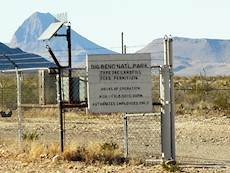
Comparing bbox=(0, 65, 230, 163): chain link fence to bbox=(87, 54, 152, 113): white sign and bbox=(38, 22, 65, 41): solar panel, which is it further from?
bbox=(38, 22, 65, 41): solar panel

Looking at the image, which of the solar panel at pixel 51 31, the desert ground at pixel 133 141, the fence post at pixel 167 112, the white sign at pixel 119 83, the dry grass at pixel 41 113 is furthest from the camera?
the dry grass at pixel 41 113

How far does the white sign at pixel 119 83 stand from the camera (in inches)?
482

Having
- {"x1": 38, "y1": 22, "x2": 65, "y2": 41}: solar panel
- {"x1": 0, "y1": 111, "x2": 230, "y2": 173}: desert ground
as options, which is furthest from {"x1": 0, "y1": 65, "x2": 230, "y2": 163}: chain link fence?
{"x1": 38, "y1": 22, "x2": 65, "y2": 41}: solar panel

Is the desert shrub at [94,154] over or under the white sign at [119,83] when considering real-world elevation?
under

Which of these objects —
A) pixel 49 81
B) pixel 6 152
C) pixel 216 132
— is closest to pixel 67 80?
pixel 49 81

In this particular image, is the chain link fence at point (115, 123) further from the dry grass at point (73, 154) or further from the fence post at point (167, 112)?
the dry grass at point (73, 154)

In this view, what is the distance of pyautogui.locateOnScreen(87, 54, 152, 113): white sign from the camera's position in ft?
→ 40.1

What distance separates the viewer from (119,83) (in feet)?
40.2

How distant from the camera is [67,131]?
1897cm

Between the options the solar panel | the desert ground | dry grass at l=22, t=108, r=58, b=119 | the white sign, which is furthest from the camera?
dry grass at l=22, t=108, r=58, b=119

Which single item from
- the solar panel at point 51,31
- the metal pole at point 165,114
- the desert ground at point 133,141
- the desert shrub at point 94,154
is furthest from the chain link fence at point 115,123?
the solar panel at point 51,31

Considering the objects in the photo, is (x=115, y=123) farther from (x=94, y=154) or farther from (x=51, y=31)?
(x=94, y=154)

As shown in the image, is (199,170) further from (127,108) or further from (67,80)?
(67,80)

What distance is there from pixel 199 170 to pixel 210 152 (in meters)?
2.71
